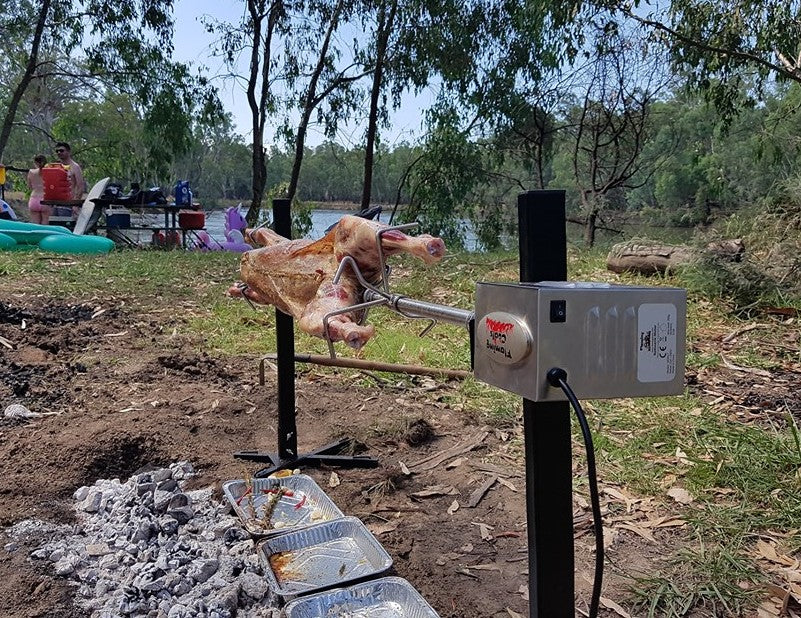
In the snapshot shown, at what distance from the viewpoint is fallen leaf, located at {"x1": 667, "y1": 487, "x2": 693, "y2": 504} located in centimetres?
241

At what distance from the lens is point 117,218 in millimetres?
11484

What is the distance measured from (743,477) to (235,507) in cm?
195

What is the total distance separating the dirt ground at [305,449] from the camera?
2004 mm

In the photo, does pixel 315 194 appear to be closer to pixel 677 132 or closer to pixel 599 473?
pixel 677 132

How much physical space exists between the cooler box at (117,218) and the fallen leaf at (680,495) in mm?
11096

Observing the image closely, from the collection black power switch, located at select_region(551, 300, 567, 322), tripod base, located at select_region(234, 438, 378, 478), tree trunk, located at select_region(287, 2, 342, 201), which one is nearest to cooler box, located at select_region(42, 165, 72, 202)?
tree trunk, located at select_region(287, 2, 342, 201)

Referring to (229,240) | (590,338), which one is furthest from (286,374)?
(229,240)

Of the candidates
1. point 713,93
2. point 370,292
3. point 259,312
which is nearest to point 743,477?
point 370,292

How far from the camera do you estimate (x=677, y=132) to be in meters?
15.1

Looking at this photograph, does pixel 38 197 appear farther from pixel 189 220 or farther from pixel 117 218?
pixel 189 220

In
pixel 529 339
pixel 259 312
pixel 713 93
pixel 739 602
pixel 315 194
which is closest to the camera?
pixel 529 339

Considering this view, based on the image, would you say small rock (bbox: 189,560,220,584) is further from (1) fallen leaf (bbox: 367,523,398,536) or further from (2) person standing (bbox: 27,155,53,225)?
(2) person standing (bbox: 27,155,53,225)

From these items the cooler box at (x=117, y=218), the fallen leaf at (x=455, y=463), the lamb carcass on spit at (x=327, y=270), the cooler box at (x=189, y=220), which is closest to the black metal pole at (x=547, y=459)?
the lamb carcass on spit at (x=327, y=270)

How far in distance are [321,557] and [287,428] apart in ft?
2.37
